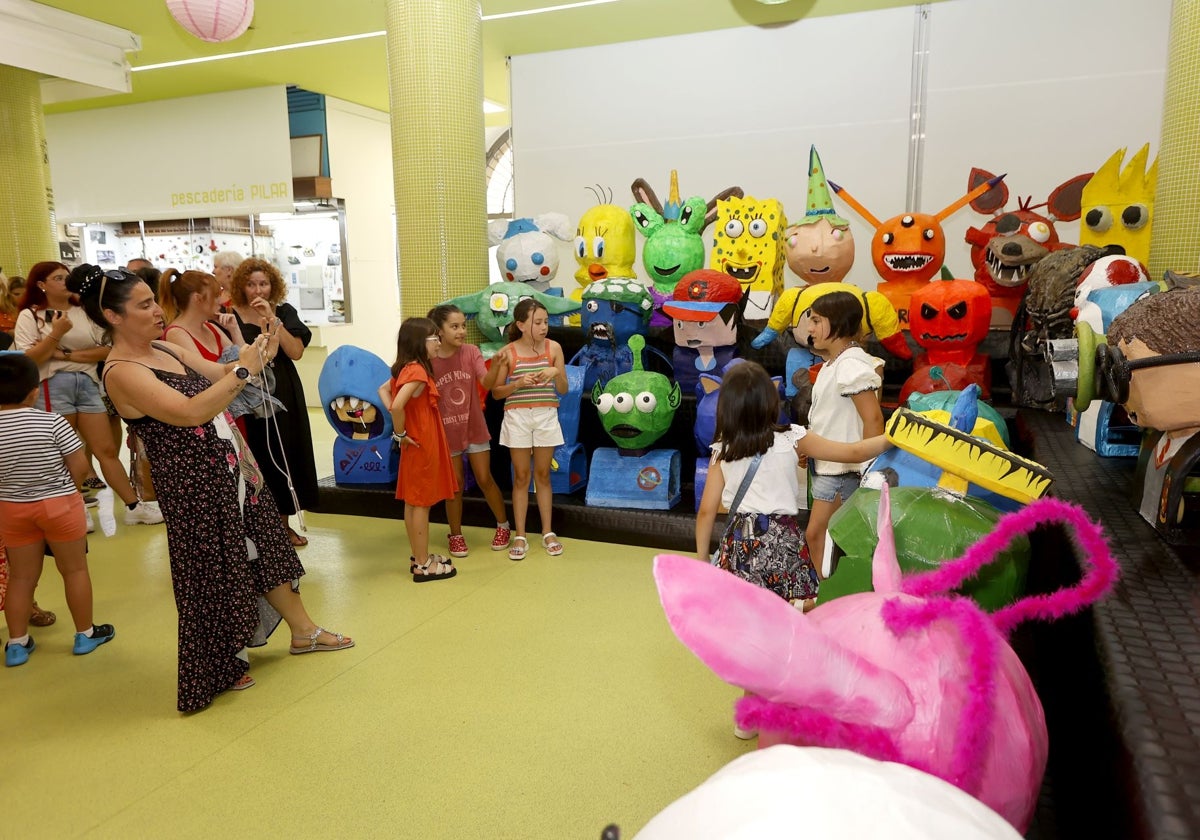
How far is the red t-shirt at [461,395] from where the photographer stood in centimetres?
370

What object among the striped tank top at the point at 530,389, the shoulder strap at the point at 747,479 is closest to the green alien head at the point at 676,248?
the striped tank top at the point at 530,389

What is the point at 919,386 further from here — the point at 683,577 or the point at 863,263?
the point at 683,577

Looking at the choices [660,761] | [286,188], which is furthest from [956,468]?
[286,188]

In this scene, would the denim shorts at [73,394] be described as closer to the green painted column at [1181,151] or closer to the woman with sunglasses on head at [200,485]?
the woman with sunglasses on head at [200,485]

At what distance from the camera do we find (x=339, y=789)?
2.04 metres

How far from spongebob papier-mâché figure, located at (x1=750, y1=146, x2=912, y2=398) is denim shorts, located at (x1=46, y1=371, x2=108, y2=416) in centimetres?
350

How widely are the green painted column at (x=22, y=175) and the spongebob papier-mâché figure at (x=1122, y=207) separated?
25.9 ft

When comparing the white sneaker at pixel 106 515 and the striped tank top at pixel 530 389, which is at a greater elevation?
the striped tank top at pixel 530 389

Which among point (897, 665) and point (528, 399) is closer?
point (897, 665)

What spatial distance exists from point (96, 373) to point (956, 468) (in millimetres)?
4401

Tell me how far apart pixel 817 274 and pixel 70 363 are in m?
4.10

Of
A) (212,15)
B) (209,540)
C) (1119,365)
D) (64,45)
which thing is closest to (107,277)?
(209,540)

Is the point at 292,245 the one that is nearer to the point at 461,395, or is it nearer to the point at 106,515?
the point at 461,395

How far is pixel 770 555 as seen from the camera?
2.30 metres
